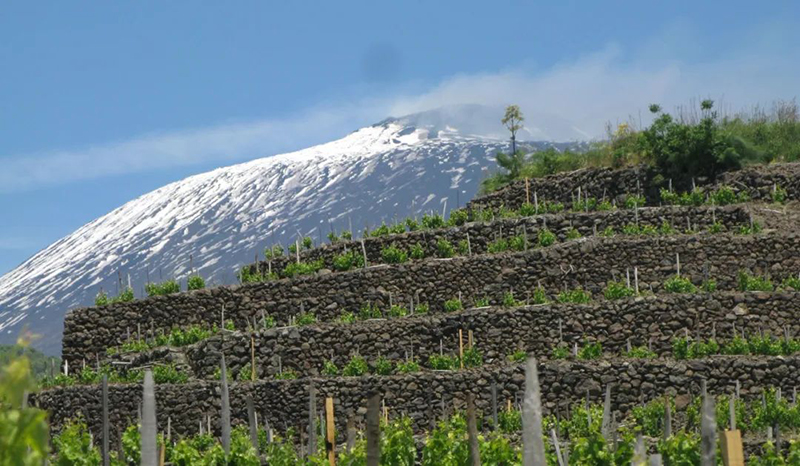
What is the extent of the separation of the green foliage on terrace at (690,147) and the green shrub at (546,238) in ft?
14.8

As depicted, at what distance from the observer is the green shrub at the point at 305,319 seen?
104 ft

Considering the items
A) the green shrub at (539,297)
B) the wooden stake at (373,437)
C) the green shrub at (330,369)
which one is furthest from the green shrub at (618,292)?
the wooden stake at (373,437)

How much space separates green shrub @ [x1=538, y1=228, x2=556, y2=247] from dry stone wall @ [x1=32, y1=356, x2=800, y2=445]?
5898mm

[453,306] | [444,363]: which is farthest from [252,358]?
[453,306]

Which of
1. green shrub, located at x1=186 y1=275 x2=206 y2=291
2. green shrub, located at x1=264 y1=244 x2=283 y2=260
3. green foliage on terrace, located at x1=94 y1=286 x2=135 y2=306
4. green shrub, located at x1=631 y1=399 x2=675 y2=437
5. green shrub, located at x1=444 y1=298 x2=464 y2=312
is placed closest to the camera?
green shrub, located at x1=631 y1=399 x2=675 y2=437

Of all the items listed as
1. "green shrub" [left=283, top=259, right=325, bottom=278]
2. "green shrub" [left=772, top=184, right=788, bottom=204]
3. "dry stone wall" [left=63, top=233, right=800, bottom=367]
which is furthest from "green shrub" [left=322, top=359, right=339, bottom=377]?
"green shrub" [left=772, top=184, right=788, bottom=204]

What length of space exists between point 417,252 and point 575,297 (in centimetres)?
540

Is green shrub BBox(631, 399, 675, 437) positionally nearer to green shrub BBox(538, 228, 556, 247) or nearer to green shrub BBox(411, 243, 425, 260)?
green shrub BBox(538, 228, 556, 247)

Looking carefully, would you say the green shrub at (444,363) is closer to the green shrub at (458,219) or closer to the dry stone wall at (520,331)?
the dry stone wall at (520,331)

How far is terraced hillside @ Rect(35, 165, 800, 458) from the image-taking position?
27125mm

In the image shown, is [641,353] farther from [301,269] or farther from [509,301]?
[301,269]

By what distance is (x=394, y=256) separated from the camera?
33688mm

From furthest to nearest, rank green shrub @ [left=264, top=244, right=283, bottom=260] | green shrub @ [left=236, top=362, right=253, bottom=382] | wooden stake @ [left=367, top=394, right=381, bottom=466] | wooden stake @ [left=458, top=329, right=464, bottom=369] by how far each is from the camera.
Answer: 1. green shrub @ [left=264, top=244, right=283, bottom=260]
2. green shrub @ [left=236, top=362, right=253, bottom=382]
3. wooden stake @ [left=458, top=329, right=464, bottom=369]
4. wooden stake @ [left=367, top=394, right=381, bottom=466]

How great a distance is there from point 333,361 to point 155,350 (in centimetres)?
487
